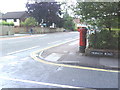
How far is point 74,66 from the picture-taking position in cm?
714

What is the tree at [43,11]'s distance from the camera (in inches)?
1721

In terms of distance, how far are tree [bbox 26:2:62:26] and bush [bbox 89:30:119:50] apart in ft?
117

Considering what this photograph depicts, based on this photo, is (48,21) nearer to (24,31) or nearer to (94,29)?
(24,31)

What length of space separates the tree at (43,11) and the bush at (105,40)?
35780mm

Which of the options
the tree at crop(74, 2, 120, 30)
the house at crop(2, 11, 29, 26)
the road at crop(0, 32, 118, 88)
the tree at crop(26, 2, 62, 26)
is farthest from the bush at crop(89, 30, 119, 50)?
the house at crop(2, 11, 29, 26)

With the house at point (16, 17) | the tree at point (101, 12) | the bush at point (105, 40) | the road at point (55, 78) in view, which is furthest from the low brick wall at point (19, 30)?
the road at point (55, 78)

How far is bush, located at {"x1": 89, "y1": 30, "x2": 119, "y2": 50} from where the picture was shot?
363 inches

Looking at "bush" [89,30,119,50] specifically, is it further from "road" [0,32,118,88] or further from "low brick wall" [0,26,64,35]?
"low brick wall" [0,26,64,35]

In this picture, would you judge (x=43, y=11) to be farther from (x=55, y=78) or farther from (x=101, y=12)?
(x=55, y=78)

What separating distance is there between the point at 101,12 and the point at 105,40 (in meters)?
1.70

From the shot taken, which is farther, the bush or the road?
the bush

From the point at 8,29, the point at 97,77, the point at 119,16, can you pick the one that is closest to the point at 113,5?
the point at 119,16

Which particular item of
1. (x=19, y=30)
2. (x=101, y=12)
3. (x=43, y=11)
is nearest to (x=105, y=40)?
(x=101, y=12)

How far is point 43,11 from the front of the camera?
43625 mm
